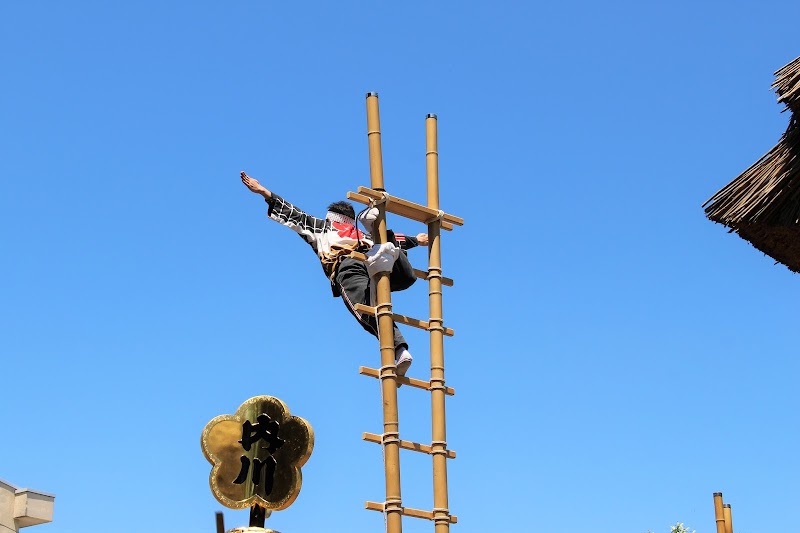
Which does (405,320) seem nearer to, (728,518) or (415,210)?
(415,210)

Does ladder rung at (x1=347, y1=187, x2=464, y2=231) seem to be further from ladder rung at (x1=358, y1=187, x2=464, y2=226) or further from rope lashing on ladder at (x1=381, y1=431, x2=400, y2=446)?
rope lashing on ladder at (x1=381, y1=431, x2=400, y2=446)

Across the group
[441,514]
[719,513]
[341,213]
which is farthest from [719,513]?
[341,213]

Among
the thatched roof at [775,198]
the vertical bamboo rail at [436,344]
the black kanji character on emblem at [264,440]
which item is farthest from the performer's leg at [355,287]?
the thatched roof at [775,198]

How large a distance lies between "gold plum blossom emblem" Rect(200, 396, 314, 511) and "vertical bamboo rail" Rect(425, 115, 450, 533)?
106cm

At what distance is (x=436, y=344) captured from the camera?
373 inches

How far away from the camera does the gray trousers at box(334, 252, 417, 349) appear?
9727 mm

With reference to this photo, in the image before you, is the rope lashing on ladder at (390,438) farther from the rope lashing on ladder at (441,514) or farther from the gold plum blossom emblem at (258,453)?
the gold plum blossom emblem at (258,453)

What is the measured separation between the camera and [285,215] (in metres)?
10.8

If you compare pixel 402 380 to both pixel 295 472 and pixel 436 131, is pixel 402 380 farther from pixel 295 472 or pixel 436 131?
pixel 436 131

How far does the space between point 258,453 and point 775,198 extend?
400cm

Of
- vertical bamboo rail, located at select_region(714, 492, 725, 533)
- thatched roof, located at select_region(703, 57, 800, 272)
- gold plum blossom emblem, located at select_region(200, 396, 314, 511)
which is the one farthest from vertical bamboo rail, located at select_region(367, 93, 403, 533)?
vertical bamboo rail, located at select_region(714, 492, 725, 533)

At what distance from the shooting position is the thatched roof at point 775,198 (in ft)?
29.2

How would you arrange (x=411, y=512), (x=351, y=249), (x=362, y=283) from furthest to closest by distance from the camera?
(x=351, y=249) → (x=362, y=283) → (x=411, y=512)

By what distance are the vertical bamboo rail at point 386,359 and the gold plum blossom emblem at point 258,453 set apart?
0.95m
